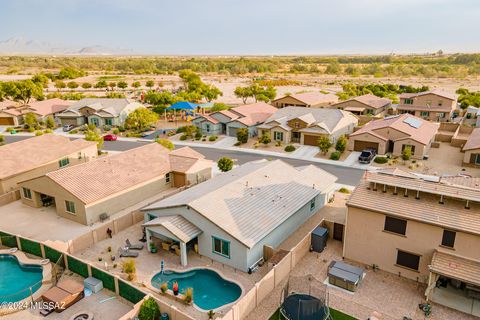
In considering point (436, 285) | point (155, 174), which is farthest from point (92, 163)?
point (436, 285)

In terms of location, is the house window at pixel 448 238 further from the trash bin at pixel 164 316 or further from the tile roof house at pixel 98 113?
the tile roof house at pixel 98 113

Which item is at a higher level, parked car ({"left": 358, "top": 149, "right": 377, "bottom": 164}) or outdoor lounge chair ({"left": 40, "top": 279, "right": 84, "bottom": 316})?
parked car ({"left": 358, "top": 149, "right": 377, "bottom": 164})

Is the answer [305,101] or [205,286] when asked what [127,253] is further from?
[305,101]

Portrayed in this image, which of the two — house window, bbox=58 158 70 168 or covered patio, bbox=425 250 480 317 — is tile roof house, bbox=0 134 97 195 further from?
covered patio, bbox=425 250 480 317

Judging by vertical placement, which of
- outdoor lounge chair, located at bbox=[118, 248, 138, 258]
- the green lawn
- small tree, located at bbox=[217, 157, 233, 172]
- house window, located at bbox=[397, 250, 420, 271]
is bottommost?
the green lawn

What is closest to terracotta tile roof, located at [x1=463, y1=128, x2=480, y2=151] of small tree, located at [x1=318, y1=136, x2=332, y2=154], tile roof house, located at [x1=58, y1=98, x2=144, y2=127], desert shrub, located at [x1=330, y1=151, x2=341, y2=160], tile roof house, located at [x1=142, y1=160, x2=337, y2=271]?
desert shrub, located at [x1=330, y1=151, x2=341, y2=160]

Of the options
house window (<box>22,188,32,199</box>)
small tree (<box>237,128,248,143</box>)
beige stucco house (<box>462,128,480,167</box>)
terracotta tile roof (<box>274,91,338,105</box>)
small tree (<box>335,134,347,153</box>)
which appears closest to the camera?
house window (<box>22,188,32,199</box>)

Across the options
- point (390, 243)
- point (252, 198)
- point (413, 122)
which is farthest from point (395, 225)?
point (413, 122)
